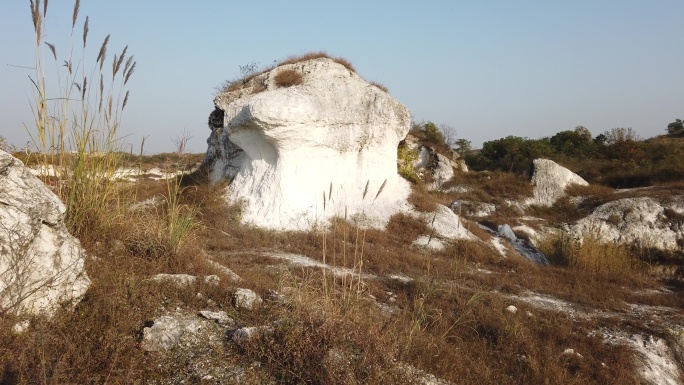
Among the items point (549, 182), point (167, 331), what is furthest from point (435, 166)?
point (167, 331)

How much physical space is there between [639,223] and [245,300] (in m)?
17.0

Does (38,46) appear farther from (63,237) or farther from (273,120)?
(273,120)

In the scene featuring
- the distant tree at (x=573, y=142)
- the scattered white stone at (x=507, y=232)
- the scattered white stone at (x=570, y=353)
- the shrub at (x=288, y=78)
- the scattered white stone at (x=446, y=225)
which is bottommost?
the scattered white stone at (x=507, y=232)

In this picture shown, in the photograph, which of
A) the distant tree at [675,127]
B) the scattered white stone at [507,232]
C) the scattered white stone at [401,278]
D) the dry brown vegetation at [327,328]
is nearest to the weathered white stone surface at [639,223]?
the scattered white stone at [507,232]

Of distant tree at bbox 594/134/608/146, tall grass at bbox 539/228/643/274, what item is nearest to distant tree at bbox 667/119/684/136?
distant tree at bbox 594/134/608/146

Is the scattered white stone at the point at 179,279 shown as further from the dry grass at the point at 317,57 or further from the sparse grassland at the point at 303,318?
the dry grass at the point at 317,57

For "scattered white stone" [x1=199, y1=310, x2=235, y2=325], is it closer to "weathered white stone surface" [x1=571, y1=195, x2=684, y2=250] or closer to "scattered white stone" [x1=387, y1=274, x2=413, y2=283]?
"scattered white stone" [x1=387, y1=274, x2=413, y2=283]

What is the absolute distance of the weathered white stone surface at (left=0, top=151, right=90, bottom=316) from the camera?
321 centimetres

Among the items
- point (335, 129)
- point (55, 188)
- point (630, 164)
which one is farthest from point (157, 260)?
point (630, 164)

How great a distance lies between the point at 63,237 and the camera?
3.79 meters

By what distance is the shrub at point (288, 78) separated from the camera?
15.1m

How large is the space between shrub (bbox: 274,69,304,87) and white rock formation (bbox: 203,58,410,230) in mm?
199

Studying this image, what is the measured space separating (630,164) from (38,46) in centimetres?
2904

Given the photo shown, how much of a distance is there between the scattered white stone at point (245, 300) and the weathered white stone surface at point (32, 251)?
1408 mm
